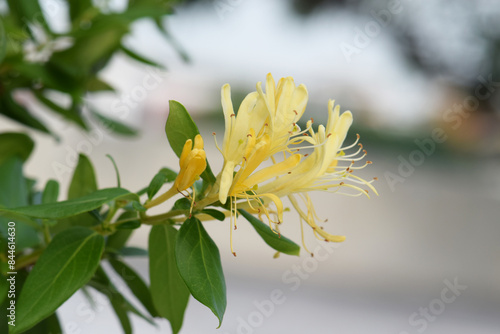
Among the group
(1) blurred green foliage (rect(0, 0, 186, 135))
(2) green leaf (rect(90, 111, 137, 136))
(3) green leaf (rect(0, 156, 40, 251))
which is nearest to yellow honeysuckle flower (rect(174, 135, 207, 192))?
(3) green leaf (rect(0, 156, 40, 251))

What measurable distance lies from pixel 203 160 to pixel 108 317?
1120 millimetres

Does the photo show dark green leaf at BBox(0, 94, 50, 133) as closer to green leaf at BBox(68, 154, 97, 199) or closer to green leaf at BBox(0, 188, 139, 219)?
green leaf at BBox(68, 154, 97, 199)

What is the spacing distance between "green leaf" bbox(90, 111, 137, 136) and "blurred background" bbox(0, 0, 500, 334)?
0.09ft

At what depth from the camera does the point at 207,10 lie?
11.4ft

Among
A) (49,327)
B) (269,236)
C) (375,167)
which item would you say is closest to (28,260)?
(49,327)

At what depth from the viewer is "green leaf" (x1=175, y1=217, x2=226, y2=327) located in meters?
0.26

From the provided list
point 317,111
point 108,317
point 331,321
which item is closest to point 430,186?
Result: point 317,111

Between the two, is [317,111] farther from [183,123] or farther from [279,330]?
[183,123]

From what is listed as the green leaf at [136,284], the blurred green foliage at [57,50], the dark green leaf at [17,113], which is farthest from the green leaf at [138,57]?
the green leaf at [136,284]

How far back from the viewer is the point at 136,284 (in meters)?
0.38

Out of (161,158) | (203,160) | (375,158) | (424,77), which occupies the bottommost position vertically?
(161,158)

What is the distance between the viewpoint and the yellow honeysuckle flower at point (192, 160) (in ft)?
0.88

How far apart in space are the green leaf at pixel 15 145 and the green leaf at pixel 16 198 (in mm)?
81

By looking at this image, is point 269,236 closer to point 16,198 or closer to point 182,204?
point 182,204
